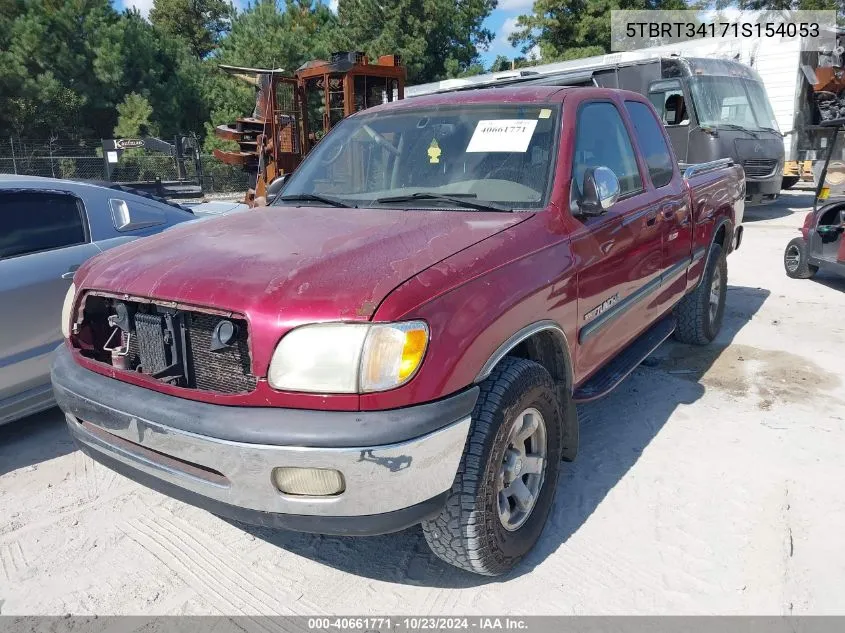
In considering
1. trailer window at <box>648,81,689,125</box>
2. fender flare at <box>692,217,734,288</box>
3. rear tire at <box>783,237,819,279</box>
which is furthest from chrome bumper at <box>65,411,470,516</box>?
trailer window at <box>648,81,689,125</box>

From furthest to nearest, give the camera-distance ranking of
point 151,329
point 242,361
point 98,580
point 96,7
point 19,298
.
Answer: point 96,7
point 19,298
point 98,580
point 151,329
point 242,361

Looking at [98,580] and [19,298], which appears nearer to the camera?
[98,580]

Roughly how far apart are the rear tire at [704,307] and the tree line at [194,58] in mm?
25965

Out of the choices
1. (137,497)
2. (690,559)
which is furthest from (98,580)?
(690,559)

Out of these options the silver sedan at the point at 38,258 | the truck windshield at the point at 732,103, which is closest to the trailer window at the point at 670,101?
the truck windshield at the point at 732,103

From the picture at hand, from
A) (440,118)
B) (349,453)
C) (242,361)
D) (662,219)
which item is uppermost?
(440,118)

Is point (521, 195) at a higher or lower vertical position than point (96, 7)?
lower

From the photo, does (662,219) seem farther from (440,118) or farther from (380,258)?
(380,258)

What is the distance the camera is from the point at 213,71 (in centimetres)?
3238

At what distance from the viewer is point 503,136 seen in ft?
10.9

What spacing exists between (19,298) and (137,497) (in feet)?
4.77

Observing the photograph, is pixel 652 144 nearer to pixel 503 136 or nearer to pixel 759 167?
pixel 503 136

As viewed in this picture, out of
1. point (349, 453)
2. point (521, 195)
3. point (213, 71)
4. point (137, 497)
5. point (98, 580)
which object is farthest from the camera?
point (213, 71)

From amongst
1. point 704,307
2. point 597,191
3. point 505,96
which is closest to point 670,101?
point 704,307
